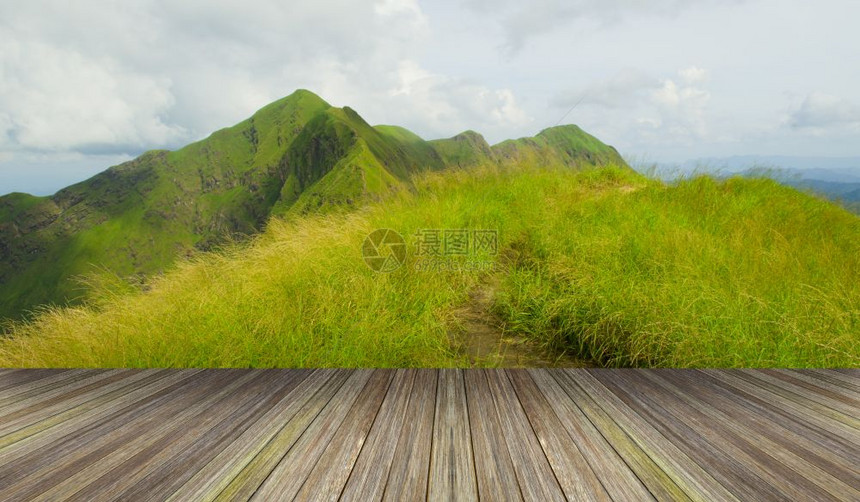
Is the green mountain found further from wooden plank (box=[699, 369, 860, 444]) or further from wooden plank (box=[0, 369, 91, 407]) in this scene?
wooden plank (box=[699, 369, 860, 444])

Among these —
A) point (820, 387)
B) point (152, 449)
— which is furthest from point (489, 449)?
point (820, 387)

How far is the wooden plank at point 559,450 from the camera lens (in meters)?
1.27

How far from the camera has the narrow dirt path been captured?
108 inches

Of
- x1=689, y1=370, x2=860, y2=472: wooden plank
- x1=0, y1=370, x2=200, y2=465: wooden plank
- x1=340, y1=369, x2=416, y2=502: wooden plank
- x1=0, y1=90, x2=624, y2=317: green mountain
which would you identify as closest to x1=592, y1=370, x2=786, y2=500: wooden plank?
x1=689, y1=370, x2=860, y2=472: wooden plank

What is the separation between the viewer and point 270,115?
139 metres

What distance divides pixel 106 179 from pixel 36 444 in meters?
156

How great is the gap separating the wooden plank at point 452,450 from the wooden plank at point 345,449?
0.24m

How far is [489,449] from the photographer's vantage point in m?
1.47

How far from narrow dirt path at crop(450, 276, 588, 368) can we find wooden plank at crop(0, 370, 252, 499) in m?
1.56

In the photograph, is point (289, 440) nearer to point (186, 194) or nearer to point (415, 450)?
point (415, 450)

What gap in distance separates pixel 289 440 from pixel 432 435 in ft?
1.82

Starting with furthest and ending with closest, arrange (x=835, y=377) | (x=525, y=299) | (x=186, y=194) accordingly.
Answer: (x=186, y=194), (x=525, y=299), (x=835, y=377)

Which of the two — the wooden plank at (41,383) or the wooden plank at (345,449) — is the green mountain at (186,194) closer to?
the wooden plank at (41,383)

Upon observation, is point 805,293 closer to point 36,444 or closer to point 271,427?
point 271,427
